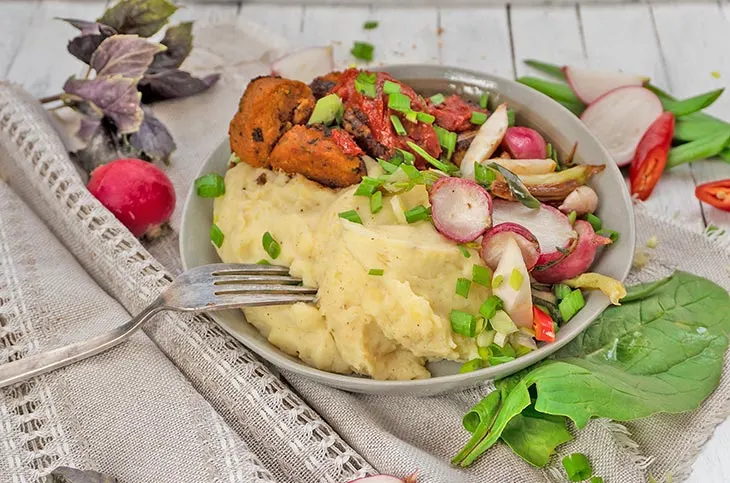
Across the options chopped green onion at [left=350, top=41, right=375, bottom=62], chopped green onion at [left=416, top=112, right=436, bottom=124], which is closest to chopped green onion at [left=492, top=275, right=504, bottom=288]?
chopped green onion at [left=416, top=112, right=436, bottom=124]

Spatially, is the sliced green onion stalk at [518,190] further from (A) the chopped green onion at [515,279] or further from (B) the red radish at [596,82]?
(B) the red radish at [596,82]

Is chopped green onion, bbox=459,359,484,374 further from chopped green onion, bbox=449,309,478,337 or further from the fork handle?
the fork handle

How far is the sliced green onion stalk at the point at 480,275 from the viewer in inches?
96.7

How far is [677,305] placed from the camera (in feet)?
9.05

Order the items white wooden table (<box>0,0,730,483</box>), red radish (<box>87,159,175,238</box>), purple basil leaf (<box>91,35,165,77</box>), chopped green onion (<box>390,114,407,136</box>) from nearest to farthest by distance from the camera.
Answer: chopped green onion (<box>390,114,407,136</box>) < red radish (<box>87,159,175,238</box>) < purple basil leaf (<box>91,35,165,77</box>) < white wooden table (<box>0,0,730,483</box>)

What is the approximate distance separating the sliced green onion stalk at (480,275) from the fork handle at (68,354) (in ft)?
3.26

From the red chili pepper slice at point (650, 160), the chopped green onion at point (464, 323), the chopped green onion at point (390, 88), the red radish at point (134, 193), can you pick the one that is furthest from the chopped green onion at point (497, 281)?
the red radish at point (134, 193)

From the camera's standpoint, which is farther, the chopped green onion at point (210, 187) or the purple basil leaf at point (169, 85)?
the purple basil leaf at point (169, 85)

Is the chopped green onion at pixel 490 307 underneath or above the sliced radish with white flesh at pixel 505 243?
underneath

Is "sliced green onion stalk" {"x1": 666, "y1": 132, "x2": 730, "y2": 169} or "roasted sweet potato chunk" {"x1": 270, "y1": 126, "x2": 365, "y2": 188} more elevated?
"roasted sweet potato chunk" {"x1": 270, "y1": 126, "x2": 365, "y2": 188}

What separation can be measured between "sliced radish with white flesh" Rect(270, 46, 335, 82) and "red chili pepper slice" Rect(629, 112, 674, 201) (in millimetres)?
1419

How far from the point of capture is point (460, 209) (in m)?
2.51

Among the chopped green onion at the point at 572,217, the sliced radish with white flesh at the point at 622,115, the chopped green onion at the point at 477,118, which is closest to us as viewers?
the chopped green onion at the point at 572,217

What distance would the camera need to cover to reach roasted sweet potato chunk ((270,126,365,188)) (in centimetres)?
273
